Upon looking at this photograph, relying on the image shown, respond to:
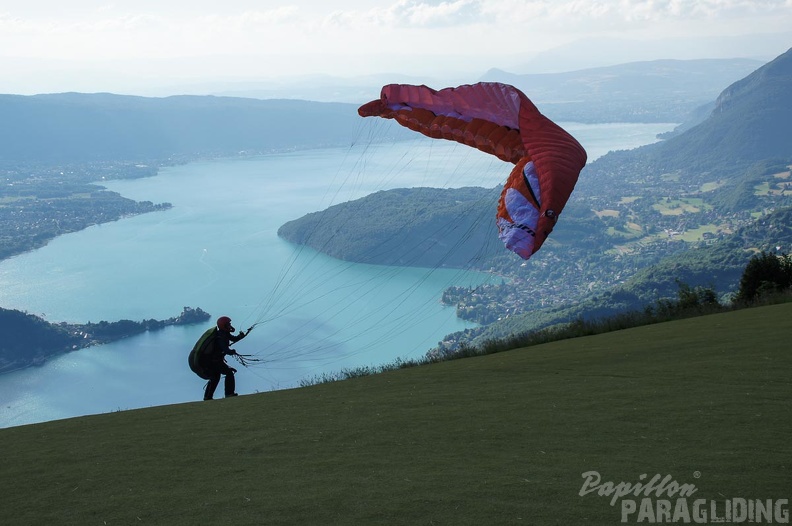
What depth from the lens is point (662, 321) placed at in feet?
47.9

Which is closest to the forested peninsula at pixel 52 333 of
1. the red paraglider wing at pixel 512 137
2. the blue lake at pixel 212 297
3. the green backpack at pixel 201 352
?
the blue lake at pixel 212 297

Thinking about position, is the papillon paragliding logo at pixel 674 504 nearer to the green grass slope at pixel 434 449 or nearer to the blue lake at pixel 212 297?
the green grass slope at pixel 434 449

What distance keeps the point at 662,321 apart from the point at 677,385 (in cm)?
741

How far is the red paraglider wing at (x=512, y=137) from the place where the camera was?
10.5m

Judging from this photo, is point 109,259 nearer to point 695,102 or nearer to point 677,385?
point 677,385

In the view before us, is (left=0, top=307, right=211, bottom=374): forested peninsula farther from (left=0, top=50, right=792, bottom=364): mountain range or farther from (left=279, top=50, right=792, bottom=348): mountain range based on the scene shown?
(left=0, top=50, right=792, bottom=364): mountain range

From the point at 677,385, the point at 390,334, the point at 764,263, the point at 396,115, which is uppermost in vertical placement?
the point at 396,115

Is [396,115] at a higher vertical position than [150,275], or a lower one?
higher

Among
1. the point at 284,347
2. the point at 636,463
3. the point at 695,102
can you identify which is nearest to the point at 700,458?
the point at 636,463

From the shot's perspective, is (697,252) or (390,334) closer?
(697,252)

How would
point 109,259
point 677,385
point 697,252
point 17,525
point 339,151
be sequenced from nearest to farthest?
1. point 17,525
2. point 677,385
3. point 697,252
4. point 109,259
5. point 339,151

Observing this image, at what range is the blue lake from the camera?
4131 centimetres

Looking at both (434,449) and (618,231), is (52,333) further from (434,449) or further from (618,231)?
(618,231)

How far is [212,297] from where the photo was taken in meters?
56.8
